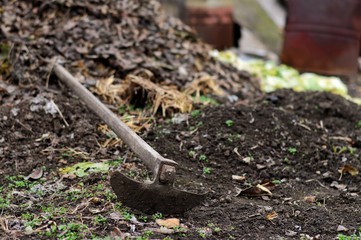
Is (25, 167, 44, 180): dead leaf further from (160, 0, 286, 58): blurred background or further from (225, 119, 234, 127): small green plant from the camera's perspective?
(160, 0, 286, 58): blurred background

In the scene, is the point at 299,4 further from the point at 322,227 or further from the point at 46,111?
the point at 322,227

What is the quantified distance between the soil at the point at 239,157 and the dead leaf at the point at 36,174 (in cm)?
5

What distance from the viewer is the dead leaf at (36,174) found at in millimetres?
3988

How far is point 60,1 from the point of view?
6172 millimetres

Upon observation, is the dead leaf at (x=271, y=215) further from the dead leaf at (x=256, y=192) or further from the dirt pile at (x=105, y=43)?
the dirt pile at (x=105, y=43)

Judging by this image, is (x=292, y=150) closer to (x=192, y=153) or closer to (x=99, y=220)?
(x=192, y=153)

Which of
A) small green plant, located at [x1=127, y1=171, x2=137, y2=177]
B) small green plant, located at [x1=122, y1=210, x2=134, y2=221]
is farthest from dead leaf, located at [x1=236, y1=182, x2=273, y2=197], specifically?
small green plant, located at [x1=122, y1=210, x2=134, y2=221]

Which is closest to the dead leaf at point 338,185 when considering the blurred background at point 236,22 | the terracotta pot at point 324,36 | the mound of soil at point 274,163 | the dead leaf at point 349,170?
the mound of soil at point 274,163

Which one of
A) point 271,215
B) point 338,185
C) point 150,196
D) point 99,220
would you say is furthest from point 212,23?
point 99,220

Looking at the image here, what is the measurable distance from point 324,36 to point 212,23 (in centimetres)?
203

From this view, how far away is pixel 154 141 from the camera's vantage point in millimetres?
4438

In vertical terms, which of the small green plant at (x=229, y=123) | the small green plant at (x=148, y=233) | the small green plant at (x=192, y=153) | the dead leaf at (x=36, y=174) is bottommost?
the dead leaf at (x=36, y=174)

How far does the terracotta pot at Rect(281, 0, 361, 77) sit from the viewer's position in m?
9.16

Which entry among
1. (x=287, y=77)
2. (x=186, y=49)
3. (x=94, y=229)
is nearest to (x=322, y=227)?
(x=94, y=229)
